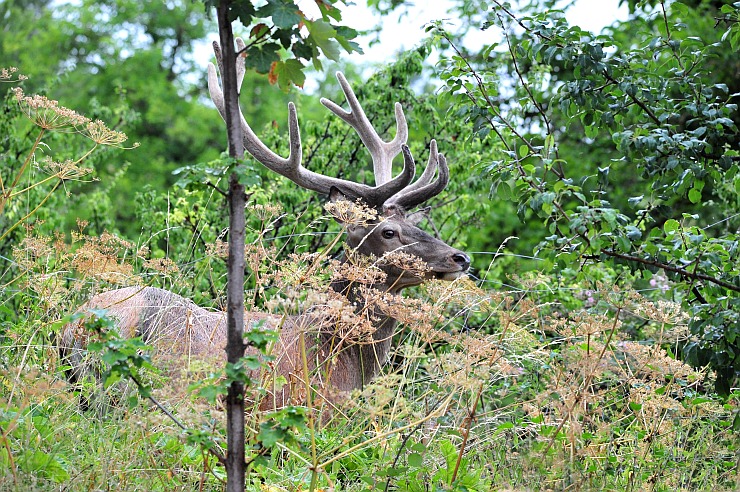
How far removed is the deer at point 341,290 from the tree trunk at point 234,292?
1.26 meters

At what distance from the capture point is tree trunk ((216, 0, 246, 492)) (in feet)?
9.34

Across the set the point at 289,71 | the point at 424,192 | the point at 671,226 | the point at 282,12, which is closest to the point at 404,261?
the point at 671,226

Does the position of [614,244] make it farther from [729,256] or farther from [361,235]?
[361,235]

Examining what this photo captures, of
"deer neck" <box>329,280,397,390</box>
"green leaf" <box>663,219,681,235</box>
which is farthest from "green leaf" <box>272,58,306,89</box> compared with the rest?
"deer neck" <box>329,280,397,390</box>

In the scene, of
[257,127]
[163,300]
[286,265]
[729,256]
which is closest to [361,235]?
[163,300]

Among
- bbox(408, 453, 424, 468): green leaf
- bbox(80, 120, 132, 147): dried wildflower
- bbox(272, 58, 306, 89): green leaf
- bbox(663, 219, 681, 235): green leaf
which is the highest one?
bbox(272, 58, 306, 89): green leaf

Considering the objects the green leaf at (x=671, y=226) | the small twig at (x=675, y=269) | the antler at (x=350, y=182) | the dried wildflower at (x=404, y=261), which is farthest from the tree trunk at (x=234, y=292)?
the antler at (x=350, y=182)

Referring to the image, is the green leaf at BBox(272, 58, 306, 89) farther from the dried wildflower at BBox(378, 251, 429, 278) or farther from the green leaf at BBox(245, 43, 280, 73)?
the dried wildflower at BBox(378, 251, 429, 278)

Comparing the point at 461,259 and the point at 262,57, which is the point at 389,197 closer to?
the point at 461,259

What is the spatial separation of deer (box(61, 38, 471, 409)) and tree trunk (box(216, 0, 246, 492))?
1258 mm

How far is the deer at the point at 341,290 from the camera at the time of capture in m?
4.78

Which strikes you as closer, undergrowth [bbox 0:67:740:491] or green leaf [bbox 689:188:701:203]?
undergrowth [bbox 0:67:740:491]

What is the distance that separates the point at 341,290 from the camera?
5.72 m

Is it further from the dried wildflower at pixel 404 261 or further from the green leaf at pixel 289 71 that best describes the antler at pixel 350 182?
the green leaf at pixel 289 71
